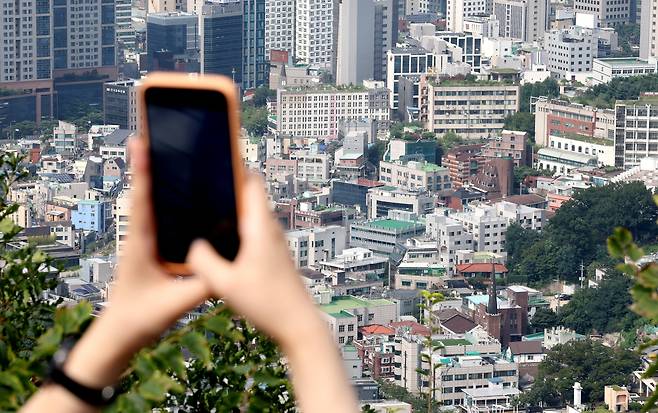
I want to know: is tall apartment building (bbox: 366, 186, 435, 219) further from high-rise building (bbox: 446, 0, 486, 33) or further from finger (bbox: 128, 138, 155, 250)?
finger (bbox: 128, 138, 155, 250)

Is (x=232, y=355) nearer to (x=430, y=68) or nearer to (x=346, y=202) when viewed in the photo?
(x=346, y=202)

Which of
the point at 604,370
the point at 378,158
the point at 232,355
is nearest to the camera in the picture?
the point at 232,355

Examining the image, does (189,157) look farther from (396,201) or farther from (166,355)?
(396,201)

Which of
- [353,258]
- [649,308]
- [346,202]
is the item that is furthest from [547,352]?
[649,308]

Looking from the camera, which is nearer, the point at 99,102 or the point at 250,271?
the point at 250,271

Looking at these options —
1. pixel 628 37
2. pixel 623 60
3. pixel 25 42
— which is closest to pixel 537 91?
pixel 623 60

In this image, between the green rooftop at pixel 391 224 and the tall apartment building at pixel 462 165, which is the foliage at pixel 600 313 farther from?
the tall apartment building at pixel 462 165

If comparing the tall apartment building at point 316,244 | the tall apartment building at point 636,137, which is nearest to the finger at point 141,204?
the tall apartment building at point 316,244
